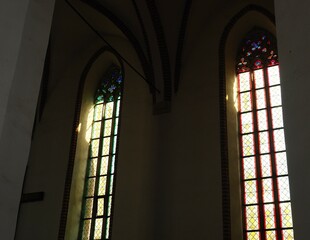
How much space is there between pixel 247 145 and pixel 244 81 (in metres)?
1.51

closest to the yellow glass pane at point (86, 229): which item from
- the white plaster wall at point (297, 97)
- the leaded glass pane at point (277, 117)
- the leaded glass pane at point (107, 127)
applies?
the leaded glass pane at point (107, 127)

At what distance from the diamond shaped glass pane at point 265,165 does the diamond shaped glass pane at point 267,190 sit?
118mm

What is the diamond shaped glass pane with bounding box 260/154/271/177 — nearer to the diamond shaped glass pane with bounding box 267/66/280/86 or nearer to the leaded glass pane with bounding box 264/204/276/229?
the leaded glass pane with bounding box 264/204/276/229

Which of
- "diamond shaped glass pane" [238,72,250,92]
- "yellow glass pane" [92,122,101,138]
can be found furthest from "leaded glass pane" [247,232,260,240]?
"yellow glass pane" [92,122,101,138]

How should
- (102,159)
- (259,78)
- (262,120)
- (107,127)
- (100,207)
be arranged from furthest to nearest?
(107,127)
(102,159)
(100,207)
(259,78)
(262,120)

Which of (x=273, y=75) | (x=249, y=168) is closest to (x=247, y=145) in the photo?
(x=249, y=168)

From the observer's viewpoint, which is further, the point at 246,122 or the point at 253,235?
the point at 246,122

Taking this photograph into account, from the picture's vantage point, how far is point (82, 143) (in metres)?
11.6

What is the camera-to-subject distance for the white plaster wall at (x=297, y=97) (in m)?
2.52

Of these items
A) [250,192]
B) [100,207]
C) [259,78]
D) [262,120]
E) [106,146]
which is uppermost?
[259,78]

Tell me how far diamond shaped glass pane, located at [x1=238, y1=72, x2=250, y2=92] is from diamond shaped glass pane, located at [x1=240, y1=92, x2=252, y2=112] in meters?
0.13

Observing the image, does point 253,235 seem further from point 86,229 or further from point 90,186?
point 90,186

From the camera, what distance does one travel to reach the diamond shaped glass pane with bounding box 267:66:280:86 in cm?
972

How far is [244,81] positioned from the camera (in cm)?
1012
